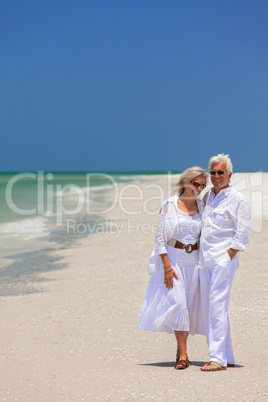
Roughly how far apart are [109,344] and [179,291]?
119 centimetres

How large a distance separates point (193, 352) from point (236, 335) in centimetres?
66

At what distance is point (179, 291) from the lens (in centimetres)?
461

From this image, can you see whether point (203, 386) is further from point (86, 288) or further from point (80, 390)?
point (86, 288)

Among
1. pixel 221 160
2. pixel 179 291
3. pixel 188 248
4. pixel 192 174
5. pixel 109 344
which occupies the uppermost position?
pixel 221 160

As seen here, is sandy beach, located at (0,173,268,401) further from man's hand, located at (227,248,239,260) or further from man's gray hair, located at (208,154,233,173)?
man's gray hair, located at (208,154,233,173)

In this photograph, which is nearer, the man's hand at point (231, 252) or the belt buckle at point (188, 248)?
the man's hand at point (231, 252)

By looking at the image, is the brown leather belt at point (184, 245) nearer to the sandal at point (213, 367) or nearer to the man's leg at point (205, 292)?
the man's leg at point (205, 292)

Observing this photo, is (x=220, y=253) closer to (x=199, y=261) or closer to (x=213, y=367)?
(x=199, y=261)

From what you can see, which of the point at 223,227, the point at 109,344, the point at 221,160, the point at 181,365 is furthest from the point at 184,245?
the point at 109,344

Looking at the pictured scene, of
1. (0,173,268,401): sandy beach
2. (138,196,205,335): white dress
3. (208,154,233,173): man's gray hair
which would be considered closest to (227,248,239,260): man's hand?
(138,196,205,335): white dress

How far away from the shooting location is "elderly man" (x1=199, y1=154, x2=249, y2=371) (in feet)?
14.4

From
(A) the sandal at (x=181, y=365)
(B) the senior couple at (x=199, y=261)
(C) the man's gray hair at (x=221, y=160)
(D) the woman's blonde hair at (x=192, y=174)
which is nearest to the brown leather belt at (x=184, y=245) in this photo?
(B) the senior couple at (x=199, y=261)

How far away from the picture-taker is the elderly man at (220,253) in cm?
440

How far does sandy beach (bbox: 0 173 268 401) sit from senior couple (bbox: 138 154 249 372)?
13.3 inches
